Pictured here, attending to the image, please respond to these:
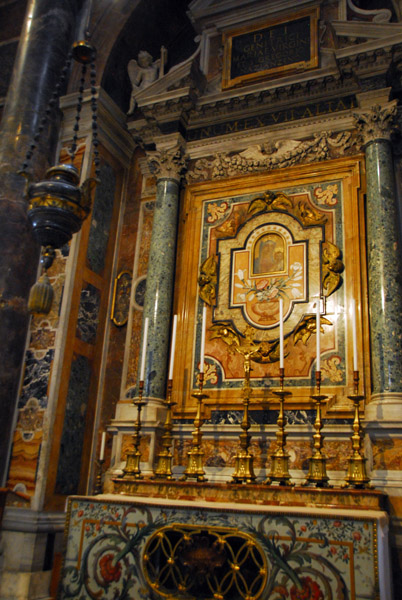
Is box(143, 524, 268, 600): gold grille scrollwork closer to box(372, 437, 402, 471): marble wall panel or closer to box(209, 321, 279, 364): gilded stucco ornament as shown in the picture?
box(372, 437, 402, 471): marble wall panel

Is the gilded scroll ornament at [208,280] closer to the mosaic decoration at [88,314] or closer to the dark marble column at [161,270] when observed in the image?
the dark marble column at [161,270]

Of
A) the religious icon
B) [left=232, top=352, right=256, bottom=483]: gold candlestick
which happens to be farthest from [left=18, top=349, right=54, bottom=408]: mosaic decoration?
the religious icon

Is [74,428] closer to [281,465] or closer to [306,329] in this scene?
[281,465]

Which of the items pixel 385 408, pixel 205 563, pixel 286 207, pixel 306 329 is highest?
pixel 286 207

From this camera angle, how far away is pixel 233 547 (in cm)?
424

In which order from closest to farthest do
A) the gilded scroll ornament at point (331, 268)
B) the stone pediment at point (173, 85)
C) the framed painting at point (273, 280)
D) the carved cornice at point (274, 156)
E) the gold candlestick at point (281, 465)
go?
the gold candlestick at point (281, 465), the framed painting at point (273, 280), the gilded scroll ornament at point (331, 268), the carved cornice at point (274, 156), the stone pediment at point (173, 85)

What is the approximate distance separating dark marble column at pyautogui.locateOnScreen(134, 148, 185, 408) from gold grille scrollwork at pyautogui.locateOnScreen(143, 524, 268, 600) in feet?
6.74

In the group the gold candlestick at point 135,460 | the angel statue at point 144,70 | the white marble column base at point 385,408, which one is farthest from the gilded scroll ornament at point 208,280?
the angel statue at point 144,70

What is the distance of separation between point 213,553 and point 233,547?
250 millimetres

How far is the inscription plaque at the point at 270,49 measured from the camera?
23.0ft

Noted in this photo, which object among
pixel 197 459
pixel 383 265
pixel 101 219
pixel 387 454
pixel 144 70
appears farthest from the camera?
pixel 144 70

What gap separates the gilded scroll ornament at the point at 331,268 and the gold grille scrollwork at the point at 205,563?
9.34ft

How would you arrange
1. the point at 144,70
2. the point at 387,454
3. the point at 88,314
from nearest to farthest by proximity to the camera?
the point at 387,454 < the point at 88,314 < the point at 144,70

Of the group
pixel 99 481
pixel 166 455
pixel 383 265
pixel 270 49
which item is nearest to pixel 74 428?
pixel 99 481
